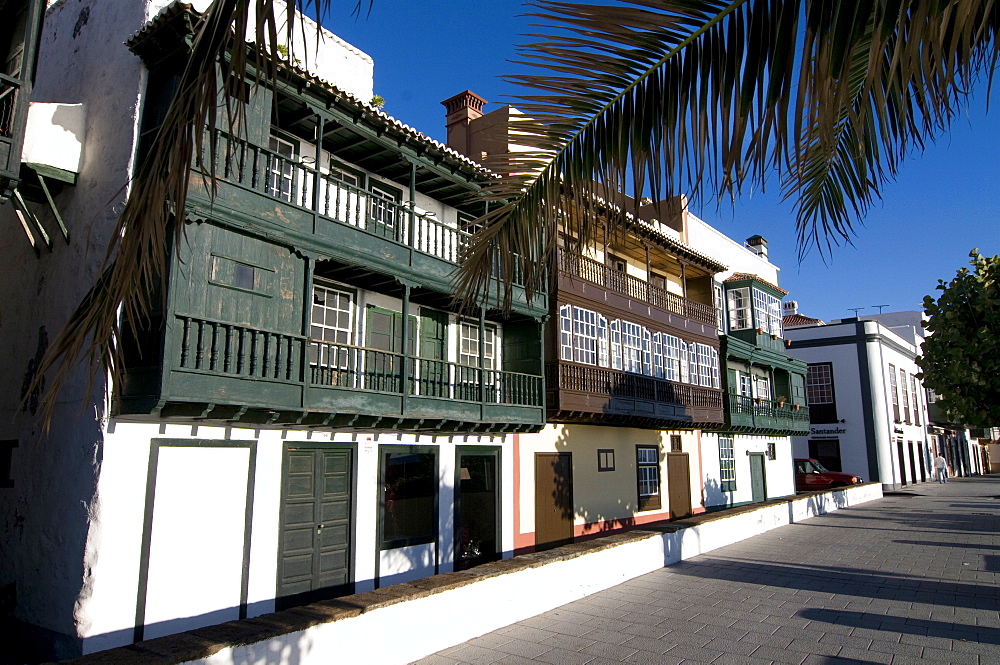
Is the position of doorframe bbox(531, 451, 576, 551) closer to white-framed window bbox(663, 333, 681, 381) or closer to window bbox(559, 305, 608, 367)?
window bbox(559, 305, 608, 367)

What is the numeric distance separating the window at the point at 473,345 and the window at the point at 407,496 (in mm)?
2832

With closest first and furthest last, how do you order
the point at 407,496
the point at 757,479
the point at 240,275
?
the point at 240,275, the point at 407,496, the point at 757,479

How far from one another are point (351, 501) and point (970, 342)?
42.1 ft

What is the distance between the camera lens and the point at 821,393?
→ 36.4 meters

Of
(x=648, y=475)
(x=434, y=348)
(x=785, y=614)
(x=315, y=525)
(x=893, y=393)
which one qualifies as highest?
(x=893, y=393)

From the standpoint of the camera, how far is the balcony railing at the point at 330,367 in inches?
367

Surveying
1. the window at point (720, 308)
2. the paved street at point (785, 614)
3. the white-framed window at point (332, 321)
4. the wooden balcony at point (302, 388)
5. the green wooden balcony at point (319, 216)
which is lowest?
the paved street at point (785, 614)

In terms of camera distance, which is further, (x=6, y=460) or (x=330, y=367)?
(x=330, y=367)

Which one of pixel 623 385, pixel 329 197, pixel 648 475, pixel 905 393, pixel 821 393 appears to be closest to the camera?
pixel 329 197

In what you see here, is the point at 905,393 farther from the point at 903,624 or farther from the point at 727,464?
the point at 903,624

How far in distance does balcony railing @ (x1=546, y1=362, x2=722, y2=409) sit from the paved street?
4.69 metres

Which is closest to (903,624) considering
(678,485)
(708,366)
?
(678,485)

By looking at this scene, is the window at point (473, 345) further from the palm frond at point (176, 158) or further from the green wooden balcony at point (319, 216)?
the palm frond at point (176, 158)

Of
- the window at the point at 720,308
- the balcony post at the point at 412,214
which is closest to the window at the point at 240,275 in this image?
the balcony post at the point at 412,214
